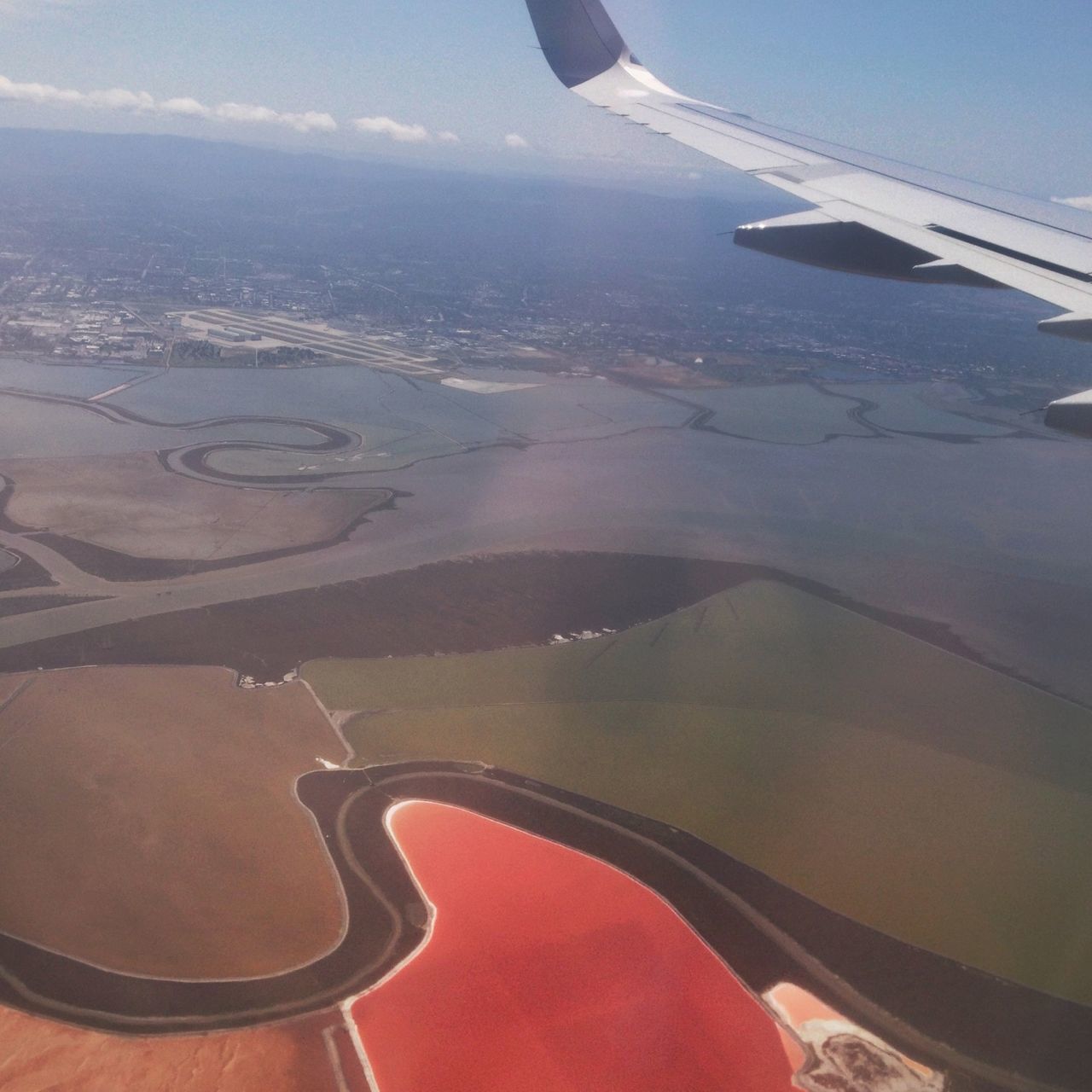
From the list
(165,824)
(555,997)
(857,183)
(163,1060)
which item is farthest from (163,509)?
(857,183)

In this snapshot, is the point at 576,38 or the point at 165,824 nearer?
the point at 576,38

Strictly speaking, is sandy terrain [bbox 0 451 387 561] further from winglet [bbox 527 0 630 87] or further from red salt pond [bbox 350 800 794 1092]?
winglet [bbox 527 0 630 87]

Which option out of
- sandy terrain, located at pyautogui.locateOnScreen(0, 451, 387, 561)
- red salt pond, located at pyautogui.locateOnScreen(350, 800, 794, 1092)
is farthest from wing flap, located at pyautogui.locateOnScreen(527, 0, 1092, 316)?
sandy terrain, located at pyautogui.locateOnScreen(0, 451, 387, 561)

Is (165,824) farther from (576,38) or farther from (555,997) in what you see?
(576,38)

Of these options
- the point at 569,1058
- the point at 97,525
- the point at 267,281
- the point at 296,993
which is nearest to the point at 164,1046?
the point at 296,993

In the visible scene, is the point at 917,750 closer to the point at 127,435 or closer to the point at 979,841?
the point at 979,841

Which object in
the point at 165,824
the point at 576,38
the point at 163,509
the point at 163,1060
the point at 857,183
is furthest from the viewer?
the point at 163,509

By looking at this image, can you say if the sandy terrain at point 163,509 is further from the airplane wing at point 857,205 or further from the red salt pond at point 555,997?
the airplane wing at point 857,205
